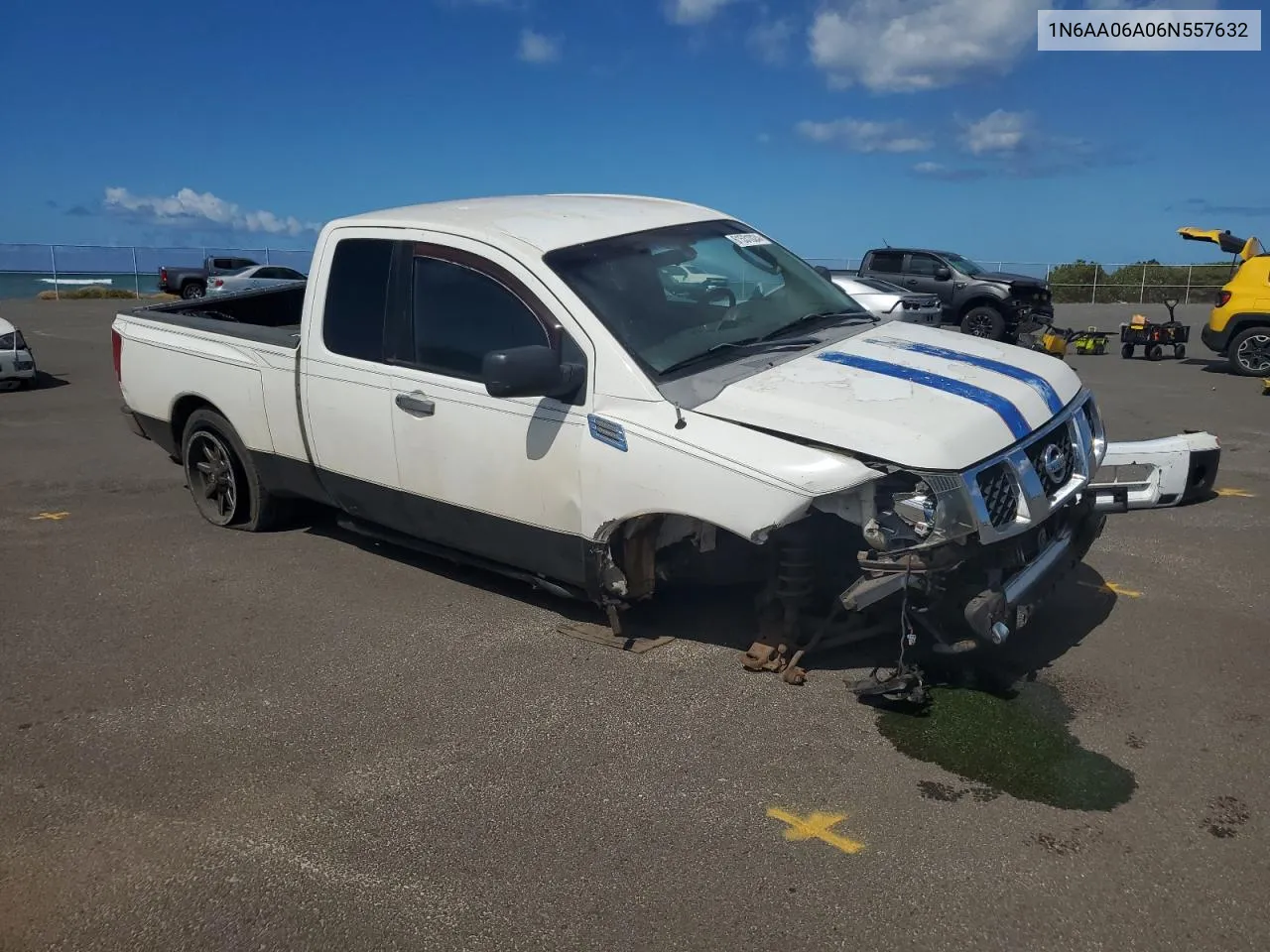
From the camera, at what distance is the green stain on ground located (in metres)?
3.49

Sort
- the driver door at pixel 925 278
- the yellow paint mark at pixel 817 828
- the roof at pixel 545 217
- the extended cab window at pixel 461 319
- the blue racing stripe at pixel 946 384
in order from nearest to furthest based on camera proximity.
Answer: the yellow paint mark at pixel 817 828 → the blue racing stripe at pixel 946 384 → the extended cab window at pixel 461 319 → the roof at pixel 545 217 → the driver door at pixel 925 278

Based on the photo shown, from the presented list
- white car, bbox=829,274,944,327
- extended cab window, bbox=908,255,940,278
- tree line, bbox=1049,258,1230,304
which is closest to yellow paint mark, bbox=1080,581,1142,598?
white car, bbox=829,274,944,327

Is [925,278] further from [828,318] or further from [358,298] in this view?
[358,298]

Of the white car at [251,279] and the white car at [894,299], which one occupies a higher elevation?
Result: the white car at [251,279]

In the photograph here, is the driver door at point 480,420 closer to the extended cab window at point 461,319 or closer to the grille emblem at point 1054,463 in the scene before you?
the extended cab window at point 461,319

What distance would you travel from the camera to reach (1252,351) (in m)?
15.0

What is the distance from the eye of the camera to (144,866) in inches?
124

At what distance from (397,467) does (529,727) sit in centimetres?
169

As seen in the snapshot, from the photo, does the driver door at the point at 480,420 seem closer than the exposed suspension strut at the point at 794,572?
No

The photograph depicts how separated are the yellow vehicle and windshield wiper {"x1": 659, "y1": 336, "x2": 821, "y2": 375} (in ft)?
42.4

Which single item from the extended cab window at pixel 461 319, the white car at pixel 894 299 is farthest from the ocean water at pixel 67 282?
the extended cab window at pixel 461 319

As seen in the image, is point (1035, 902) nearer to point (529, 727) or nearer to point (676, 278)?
point (529, 727)

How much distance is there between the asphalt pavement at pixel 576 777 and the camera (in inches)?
114

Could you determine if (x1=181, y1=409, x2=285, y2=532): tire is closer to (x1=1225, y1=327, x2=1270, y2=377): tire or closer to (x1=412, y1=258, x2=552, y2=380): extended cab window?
(x1=412, y1=258, x2=552, y2=380): extended cab window
